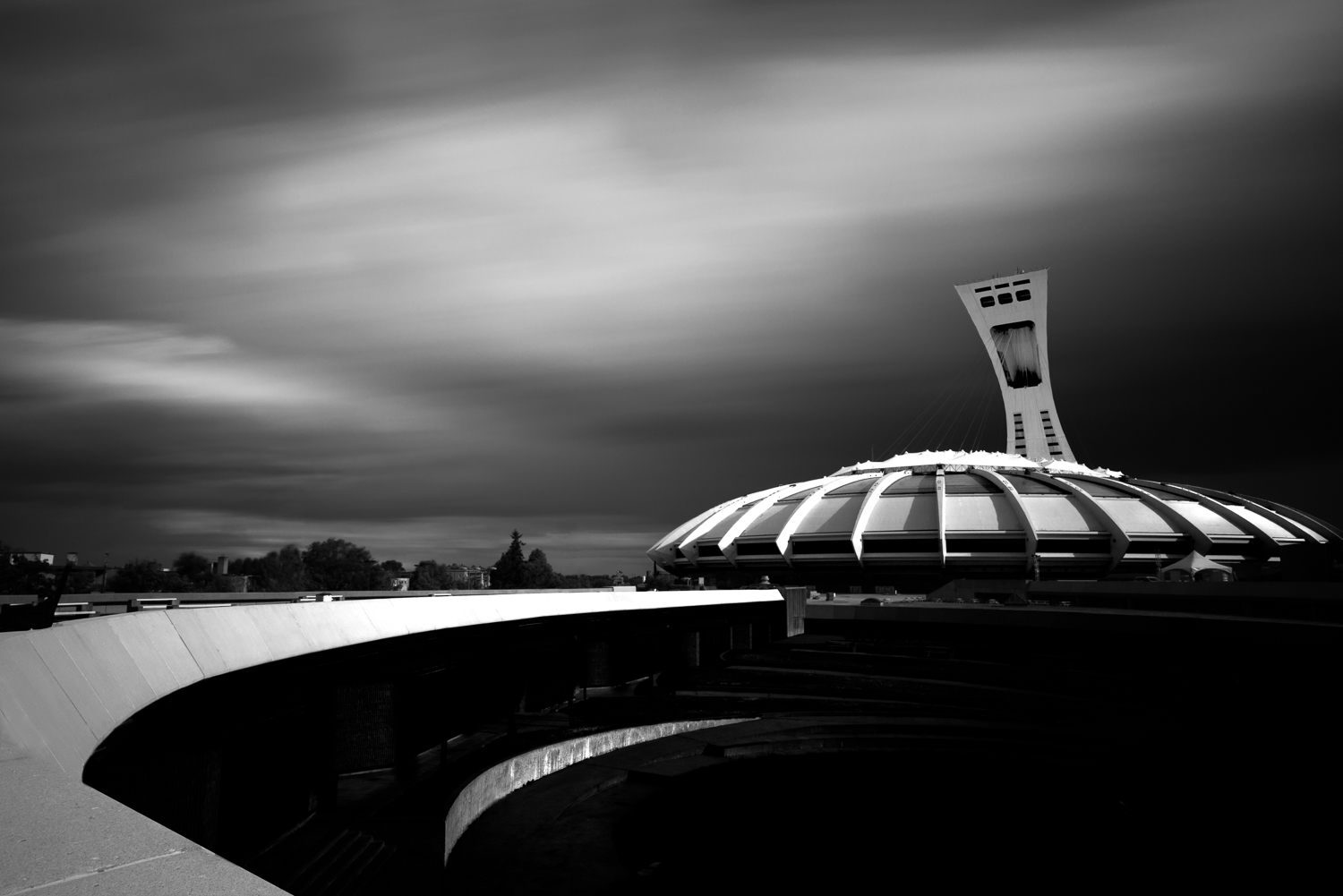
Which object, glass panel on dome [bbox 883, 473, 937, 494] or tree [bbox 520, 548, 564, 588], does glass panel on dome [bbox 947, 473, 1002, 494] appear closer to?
glass panel on dome [bbox 883, 473, 937, 494]

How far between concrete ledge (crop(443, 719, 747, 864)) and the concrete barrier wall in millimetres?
3127

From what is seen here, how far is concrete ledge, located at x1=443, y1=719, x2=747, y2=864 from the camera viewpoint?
15.2m

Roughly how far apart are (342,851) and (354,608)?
3663mm

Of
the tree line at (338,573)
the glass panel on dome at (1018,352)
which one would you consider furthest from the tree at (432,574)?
the glass panel on dome at (1018,352)

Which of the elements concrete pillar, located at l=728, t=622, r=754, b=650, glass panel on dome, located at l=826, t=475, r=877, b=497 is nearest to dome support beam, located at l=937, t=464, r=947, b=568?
glass panel on dome, located at l=826, t=475, r=877, b=497

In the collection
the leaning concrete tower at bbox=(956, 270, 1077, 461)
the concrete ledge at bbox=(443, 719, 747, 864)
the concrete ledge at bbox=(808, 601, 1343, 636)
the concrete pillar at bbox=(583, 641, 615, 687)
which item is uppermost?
the leaning concrete tower at bbox=(956, 270, 1077, 461)

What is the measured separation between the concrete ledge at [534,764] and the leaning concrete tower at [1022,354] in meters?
80.0

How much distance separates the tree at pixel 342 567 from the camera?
102 metres

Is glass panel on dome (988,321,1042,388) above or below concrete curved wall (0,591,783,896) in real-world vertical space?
above

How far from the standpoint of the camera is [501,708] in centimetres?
2503

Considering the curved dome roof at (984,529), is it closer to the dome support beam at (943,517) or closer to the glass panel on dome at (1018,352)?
the dome support beam at (943,517)

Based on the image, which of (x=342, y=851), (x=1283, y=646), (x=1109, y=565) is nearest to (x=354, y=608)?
(x=342, y=851)

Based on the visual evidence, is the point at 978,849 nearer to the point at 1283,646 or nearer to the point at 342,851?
the point at 342,851

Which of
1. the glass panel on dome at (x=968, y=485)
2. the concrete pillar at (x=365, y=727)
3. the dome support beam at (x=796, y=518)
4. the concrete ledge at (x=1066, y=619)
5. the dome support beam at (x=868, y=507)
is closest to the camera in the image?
the concrete pillar at (x=365, y=727)
